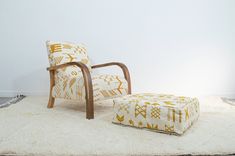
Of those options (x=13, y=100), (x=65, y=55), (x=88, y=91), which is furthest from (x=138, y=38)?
(x=13, y=100)

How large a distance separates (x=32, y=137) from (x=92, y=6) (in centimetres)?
239

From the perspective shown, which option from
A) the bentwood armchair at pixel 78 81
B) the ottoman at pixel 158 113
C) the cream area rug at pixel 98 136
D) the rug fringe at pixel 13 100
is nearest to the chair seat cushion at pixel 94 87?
the bentwood armchair at pixel 78 81

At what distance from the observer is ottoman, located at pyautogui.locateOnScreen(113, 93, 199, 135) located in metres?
1.74

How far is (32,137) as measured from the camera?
5.51ft

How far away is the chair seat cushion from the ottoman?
37cm

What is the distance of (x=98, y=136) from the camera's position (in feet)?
5.61

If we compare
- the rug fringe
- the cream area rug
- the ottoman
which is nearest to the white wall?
the rug fringe

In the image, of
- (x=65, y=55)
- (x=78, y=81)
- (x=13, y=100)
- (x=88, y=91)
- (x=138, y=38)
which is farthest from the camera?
(x=138, y=38)

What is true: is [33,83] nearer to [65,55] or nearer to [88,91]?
[65,55]

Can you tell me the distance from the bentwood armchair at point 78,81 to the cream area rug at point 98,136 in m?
0.20

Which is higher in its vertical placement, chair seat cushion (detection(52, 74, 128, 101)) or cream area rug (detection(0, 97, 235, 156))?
chair seat cushion (detection(52, 74, 128, 101))

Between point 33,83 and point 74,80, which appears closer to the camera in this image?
point 74,80

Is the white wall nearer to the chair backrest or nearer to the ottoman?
the chair backrest

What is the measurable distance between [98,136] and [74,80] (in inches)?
32.8
